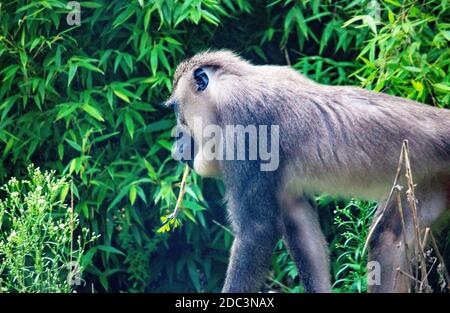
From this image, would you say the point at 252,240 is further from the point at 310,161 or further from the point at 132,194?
the point at 132,194

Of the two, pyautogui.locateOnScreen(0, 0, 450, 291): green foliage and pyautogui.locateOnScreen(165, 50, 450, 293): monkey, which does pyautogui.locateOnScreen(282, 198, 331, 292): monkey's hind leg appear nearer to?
pyautogui.locateOnScreen(165, 50, 450, 293): monkey

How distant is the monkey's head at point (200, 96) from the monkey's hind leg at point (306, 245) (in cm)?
55

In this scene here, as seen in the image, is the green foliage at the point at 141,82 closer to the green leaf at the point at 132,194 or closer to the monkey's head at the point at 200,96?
the green leaf at the point at 132,194

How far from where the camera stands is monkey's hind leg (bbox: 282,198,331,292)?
5.50 m

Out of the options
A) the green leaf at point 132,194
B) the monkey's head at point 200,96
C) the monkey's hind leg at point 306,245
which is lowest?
the monkey's hind leg at point 306,245

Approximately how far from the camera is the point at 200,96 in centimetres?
554

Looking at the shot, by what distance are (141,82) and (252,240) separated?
1.93m

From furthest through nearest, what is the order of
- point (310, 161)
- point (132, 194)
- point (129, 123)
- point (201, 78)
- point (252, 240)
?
1. point (129, 123)
2. point (132, 194)
3. point (201, 78)
4. point (310, 161)
5. point (252, 240)

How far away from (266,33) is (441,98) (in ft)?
4.91

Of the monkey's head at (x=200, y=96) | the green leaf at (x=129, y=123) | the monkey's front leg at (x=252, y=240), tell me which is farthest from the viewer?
the green leaf at (x=129, y=123)

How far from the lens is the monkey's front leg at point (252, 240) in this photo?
16.9 feet

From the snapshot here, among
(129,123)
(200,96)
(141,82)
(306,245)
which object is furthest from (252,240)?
(141,82)

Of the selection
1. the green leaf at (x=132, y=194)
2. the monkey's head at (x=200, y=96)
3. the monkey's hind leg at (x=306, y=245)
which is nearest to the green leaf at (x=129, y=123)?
the green leaf at (x=132, y=194)

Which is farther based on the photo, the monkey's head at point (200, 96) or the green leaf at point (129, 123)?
the green leaf at point (129, 123)
